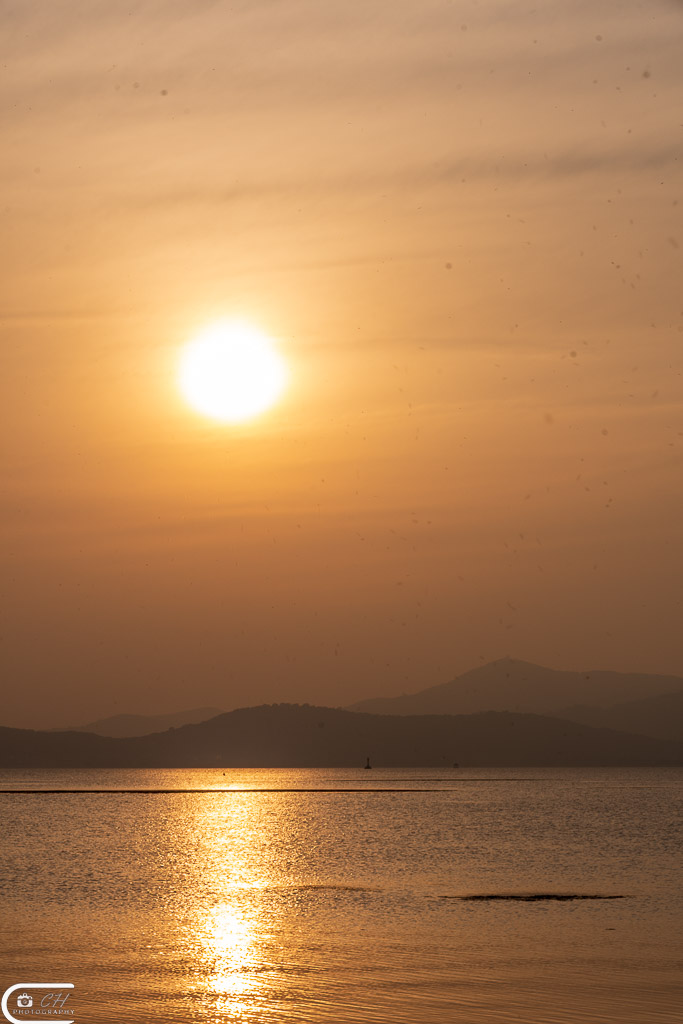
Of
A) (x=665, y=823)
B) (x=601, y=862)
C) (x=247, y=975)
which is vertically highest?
(x=665, y=823)

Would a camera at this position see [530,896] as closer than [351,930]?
No

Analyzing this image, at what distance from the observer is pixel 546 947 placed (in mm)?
41031

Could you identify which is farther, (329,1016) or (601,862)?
(601,862)

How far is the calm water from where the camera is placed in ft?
104

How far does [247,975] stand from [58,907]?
2108cm

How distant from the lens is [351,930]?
1785 inches

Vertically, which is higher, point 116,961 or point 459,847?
point 459,847

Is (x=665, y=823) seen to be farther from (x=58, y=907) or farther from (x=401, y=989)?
(x=401, y=989)

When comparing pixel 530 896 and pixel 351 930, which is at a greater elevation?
pixel 530 896

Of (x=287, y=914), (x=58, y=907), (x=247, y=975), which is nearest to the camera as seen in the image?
(x=247, y=975)

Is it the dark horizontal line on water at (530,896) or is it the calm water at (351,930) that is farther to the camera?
the dark horizontal line on water at (530,896)

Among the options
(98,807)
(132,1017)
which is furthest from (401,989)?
(98,807)

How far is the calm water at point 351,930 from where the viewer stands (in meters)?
31.6

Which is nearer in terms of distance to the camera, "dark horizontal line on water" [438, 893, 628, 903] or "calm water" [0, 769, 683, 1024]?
"calm water" [0, 769, 683, 1024]
